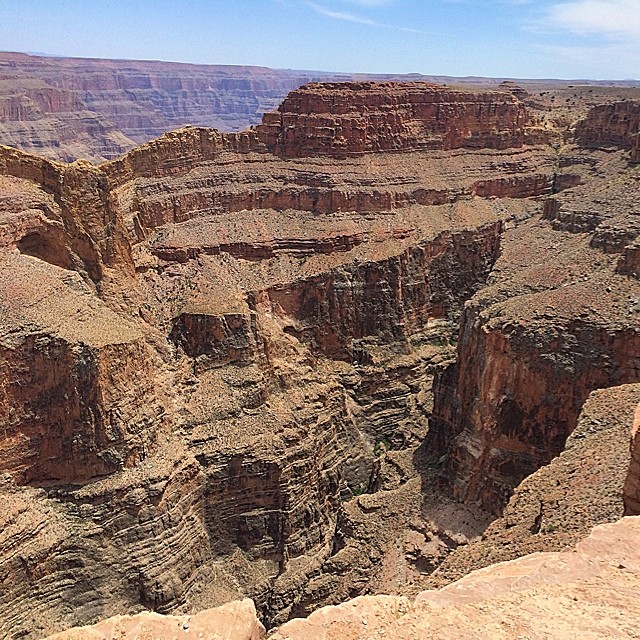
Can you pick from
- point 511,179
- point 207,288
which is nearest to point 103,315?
point 207,288

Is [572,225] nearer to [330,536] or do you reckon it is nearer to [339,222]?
[339,222]

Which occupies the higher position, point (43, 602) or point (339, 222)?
point (339, 222)

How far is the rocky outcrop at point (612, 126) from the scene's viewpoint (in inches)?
2375

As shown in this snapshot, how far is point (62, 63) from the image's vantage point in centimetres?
19025

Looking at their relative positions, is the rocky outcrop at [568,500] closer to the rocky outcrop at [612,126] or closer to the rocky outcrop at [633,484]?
the rocky outcrop at [633,484]

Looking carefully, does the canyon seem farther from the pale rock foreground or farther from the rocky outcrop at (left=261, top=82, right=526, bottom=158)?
the rocky outcrop at (left=261, top=82, right=526, bottom=158)

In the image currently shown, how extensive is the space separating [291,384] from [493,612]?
2481 centimetres

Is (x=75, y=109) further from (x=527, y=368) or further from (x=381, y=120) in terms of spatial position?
(x=527, y=368)

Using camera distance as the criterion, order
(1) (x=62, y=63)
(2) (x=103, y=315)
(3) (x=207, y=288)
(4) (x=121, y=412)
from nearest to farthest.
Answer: (4) (x=121, y=412)
(2) (x=103, y=315)
(3) (x=207, y=288)
(1) (x=62, y=63)

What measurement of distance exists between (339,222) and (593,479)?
104 ft

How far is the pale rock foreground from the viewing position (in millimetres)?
10289

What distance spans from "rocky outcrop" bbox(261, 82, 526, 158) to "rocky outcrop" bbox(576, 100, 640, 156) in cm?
945

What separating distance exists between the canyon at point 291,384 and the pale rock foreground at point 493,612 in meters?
0.13

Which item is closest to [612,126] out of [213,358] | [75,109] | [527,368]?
[527,368]
